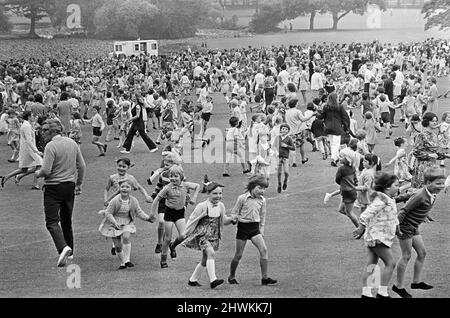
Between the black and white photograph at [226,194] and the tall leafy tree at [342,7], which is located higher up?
the tall leafy tree at [342,7]

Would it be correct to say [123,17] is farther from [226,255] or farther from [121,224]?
[121,224]

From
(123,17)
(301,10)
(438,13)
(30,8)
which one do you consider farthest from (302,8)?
(30,8)

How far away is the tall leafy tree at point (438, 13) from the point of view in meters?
73.2

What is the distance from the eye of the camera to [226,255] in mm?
13391

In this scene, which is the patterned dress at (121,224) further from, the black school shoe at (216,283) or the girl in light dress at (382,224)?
the girl in light dress at (382,224)

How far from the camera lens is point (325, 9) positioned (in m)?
87.1

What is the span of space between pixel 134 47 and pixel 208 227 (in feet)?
186

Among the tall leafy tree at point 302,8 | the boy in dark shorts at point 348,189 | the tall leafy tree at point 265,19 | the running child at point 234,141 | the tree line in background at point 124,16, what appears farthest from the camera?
the tall leafy tree at point 302,8

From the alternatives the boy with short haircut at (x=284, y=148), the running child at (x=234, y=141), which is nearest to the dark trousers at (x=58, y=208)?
the boy with short haircut at (x=284, y=148)

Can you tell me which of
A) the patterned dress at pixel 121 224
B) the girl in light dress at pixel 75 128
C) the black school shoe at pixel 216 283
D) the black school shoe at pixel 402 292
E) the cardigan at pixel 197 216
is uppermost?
the cardigan at pixel 197 216

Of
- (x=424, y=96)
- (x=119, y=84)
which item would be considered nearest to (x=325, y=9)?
(x=119, y=84)

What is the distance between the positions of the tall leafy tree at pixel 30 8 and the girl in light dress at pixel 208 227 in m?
61.2

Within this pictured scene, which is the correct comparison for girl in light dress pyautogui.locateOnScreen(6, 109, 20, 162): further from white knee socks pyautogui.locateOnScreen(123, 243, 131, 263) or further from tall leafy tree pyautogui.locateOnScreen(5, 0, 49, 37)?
tall leafy tree pyautogui.locateOnScreen(5, 0, 49, 37)

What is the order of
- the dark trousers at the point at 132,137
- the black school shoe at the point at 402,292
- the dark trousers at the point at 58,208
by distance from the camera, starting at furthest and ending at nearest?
the dark trousers at the point at 132,137
the dark trousers at the point at 58,208
the black school shoe at the point at 402,292
